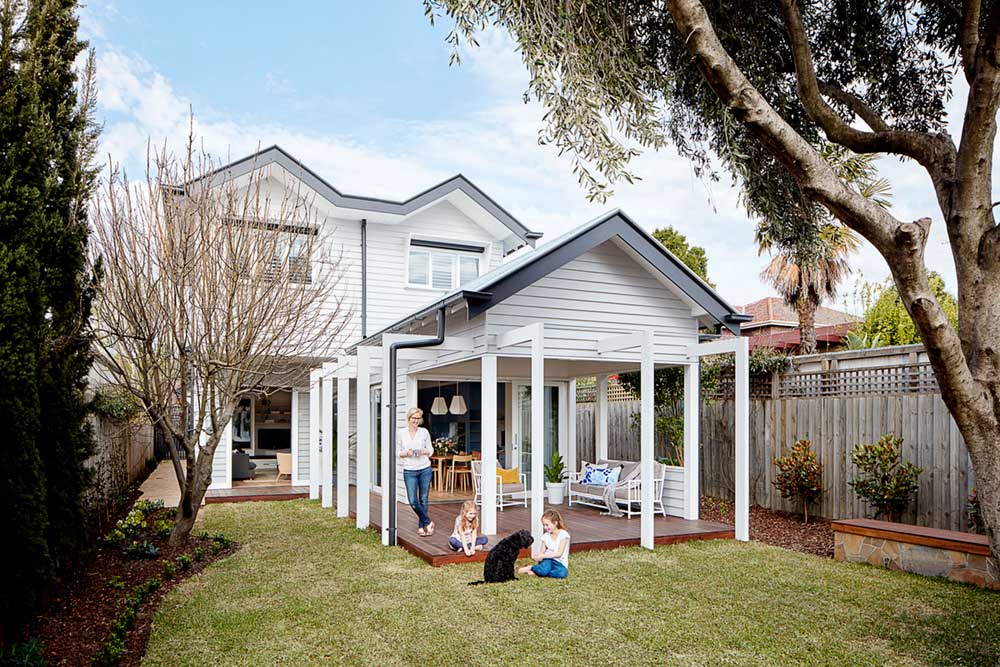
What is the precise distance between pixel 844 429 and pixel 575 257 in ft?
15.3

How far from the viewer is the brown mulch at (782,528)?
353 inches

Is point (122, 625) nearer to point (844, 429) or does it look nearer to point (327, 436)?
point (327, 436)

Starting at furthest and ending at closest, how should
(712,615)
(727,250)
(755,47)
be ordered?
(727,250) → (755,47) → (712,615)

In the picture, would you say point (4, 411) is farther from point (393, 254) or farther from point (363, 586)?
point (393, 254)

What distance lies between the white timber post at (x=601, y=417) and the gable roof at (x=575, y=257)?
290 centimetres

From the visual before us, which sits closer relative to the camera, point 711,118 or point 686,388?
point 711,118

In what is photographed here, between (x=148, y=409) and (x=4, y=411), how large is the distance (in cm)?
326

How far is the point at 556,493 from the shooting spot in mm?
11805

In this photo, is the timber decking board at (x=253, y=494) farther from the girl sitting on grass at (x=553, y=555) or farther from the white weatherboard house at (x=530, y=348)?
the girl sitting on grass at (x=553, y=555)

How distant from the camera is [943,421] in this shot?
28.0 feet

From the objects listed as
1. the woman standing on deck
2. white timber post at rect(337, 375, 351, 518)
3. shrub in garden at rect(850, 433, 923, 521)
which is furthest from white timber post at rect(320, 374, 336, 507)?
shrub in garden at rect(850, 433, 923, 521)

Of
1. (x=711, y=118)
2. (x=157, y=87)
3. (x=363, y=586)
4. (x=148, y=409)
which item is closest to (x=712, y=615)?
(x=363, y=586)

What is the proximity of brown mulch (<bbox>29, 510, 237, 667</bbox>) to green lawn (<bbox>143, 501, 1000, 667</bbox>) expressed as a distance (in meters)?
0.17

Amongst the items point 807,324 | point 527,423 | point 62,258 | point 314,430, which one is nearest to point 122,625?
point 62,258
